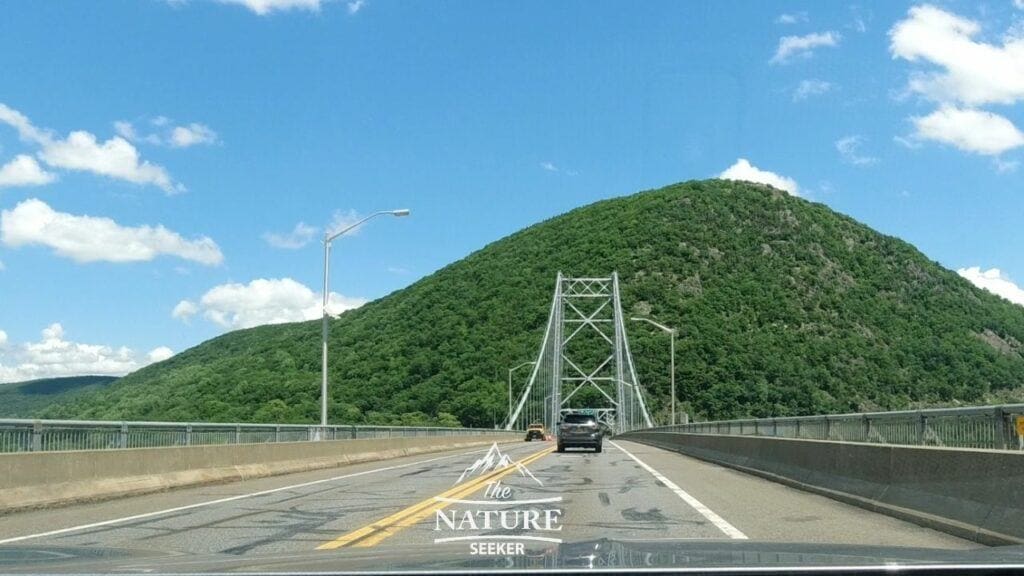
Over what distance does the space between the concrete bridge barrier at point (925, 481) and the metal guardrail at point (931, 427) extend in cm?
47

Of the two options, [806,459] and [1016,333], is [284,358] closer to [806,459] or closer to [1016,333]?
[1016,333]

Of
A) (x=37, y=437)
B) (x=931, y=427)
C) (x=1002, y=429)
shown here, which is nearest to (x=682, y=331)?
(x=931, y=427)

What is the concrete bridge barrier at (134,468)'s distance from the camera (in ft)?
43.2

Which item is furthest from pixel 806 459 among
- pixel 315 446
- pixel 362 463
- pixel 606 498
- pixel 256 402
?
pixel 256 402

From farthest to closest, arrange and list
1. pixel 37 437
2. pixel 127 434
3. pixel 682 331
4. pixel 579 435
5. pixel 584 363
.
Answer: pixel 584 363 < pixel 682 331 < pixel 579 435 < pixel 127 434 < pixel 37 437

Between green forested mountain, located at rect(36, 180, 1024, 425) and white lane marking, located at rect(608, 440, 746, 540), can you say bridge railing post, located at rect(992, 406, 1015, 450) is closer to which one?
white lane marking, located at rect(608, 440, 746, 540)

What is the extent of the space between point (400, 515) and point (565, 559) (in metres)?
7.92

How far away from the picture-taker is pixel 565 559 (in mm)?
4523

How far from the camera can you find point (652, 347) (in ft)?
349

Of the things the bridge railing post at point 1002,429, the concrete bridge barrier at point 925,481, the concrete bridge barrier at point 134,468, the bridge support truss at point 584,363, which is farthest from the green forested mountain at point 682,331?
the bridge railing post at point 1002,429

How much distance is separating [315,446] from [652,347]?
82896mm

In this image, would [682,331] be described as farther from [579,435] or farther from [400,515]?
[400,515]

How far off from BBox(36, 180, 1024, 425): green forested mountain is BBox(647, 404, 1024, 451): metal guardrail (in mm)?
61763

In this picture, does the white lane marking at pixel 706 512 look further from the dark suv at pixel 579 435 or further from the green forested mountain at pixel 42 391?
the green forested mountain at pixel 42 391
